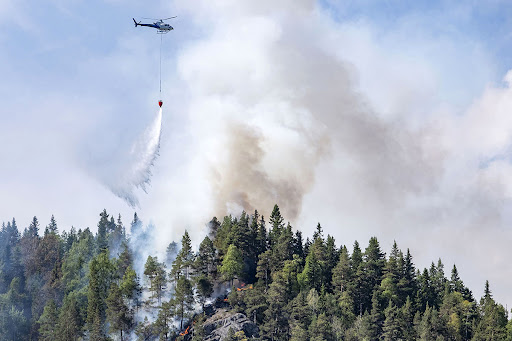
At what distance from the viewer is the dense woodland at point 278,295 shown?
150625mm

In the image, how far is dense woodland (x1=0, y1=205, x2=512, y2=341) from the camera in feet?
494

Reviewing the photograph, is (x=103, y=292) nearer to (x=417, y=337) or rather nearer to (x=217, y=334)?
(x=217, y=334)

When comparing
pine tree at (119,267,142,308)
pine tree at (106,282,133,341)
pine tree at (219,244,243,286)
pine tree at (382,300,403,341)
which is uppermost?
pine tree at (219,244,243,286)

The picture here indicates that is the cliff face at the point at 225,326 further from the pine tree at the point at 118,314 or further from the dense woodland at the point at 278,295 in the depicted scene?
the pine tree at the point at 118,314

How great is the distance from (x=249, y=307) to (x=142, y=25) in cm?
6730

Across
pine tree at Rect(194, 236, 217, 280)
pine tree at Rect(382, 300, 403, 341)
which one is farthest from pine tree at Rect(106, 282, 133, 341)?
pine tree at Rect(382, 300, 403, 341)

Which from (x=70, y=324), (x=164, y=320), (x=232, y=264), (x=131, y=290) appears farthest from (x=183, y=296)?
(x=70, y=324)

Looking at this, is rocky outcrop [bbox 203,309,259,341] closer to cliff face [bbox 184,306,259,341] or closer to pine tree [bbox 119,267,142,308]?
cliff face [bbox 184,306,259,341]

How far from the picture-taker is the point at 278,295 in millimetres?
152125

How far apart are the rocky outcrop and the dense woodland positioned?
1.92m

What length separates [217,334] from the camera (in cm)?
15075

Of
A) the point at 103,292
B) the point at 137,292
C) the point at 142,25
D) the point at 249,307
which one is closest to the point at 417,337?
the point at 249,307

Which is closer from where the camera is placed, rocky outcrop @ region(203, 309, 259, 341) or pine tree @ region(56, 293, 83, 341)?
rocky outcrop @ region(203, 309, 259, 341)

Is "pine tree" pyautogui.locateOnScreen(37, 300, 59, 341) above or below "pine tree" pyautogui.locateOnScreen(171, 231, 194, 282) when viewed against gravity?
below
